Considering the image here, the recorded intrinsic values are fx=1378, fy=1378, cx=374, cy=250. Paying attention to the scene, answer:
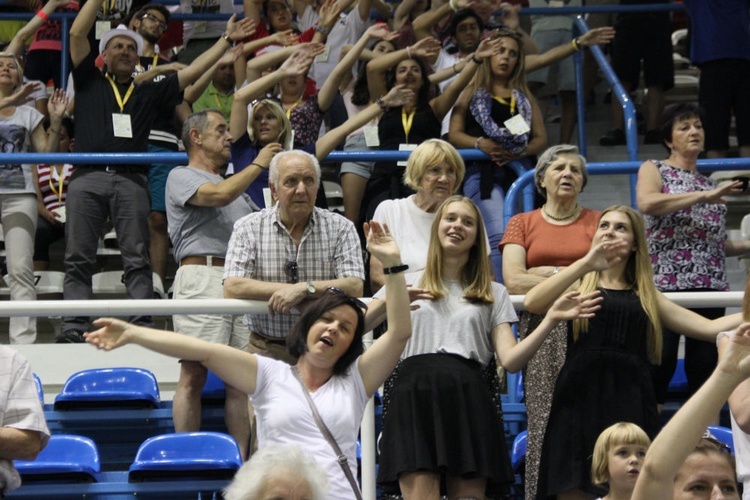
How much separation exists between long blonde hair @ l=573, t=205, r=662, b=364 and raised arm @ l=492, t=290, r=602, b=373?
14 centimetres

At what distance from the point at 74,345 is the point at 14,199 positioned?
3.39 feet

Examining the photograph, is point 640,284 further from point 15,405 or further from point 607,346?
point 15,405

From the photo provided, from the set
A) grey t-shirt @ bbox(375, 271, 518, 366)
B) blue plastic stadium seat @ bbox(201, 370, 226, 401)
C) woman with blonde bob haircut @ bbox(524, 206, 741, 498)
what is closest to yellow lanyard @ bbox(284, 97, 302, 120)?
blue plastic stadium seat @ bbox(201, 370, 226, 401)

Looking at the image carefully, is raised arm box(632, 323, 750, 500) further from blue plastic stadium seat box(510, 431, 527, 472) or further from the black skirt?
blue plastic stadium seat box(510, 431, 527, 472)

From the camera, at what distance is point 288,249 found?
525cm

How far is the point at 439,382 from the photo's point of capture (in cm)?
465

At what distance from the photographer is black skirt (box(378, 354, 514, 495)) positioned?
4.54 metres

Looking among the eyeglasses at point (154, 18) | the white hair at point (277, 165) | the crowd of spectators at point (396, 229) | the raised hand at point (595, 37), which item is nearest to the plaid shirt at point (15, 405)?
the crowd of spectators at point (396, 229)

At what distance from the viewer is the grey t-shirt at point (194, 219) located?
235 inches

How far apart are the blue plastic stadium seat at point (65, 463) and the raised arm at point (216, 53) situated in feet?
9.20

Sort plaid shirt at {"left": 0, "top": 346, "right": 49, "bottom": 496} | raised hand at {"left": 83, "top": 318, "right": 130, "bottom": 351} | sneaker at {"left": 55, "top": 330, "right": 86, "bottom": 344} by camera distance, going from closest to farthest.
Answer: raised hand at {"left": 83, "top": 318, "right": 130, "bottom": 351}
plaid shirt at {"left": 0, "top": 346, "right": 49, "bottom": 496}
sneaker at {"left": 55, "top": 330, "right": 86, "bottom": 344}

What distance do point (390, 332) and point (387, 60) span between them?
3.33 meters

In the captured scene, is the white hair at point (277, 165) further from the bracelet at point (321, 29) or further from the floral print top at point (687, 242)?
the bracelet at point (321, 29)

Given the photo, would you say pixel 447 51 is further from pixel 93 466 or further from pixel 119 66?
pixel 93 466
